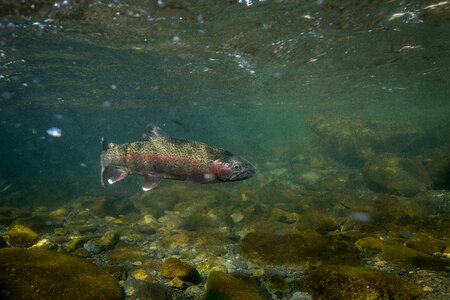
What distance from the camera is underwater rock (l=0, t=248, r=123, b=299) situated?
247 cm

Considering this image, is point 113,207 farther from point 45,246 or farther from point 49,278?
point 49,278

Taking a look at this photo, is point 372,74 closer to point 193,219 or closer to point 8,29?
point 193,219

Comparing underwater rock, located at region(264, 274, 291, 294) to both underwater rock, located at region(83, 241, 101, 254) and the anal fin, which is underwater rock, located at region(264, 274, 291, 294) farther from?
underwater rock, located at region(83, 241, 101, 254)

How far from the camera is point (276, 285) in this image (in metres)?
3.22

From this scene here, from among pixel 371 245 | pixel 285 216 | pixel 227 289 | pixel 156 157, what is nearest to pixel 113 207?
pixel 285 216

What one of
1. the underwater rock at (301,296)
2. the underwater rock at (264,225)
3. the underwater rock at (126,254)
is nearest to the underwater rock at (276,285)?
the underwater rock at (301,296)

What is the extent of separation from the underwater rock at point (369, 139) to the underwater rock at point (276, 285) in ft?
65.1

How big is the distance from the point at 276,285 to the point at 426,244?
3094 millimetres

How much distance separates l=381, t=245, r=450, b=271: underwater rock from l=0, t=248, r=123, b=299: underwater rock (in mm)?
4268

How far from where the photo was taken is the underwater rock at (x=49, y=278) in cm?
247

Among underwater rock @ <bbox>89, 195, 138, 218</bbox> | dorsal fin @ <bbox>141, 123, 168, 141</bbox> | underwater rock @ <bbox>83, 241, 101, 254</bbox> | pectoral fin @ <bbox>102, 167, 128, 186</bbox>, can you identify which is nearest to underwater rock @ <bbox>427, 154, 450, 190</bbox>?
dorsal fin @ <bbox>141, 123, 168, 141</bbox>

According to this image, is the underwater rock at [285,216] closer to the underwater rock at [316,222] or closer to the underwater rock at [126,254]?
the underwater rock at [316,222]

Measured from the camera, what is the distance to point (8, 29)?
10.7 meters

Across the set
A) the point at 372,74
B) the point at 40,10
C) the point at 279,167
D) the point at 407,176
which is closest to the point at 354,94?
the point at 372,74
